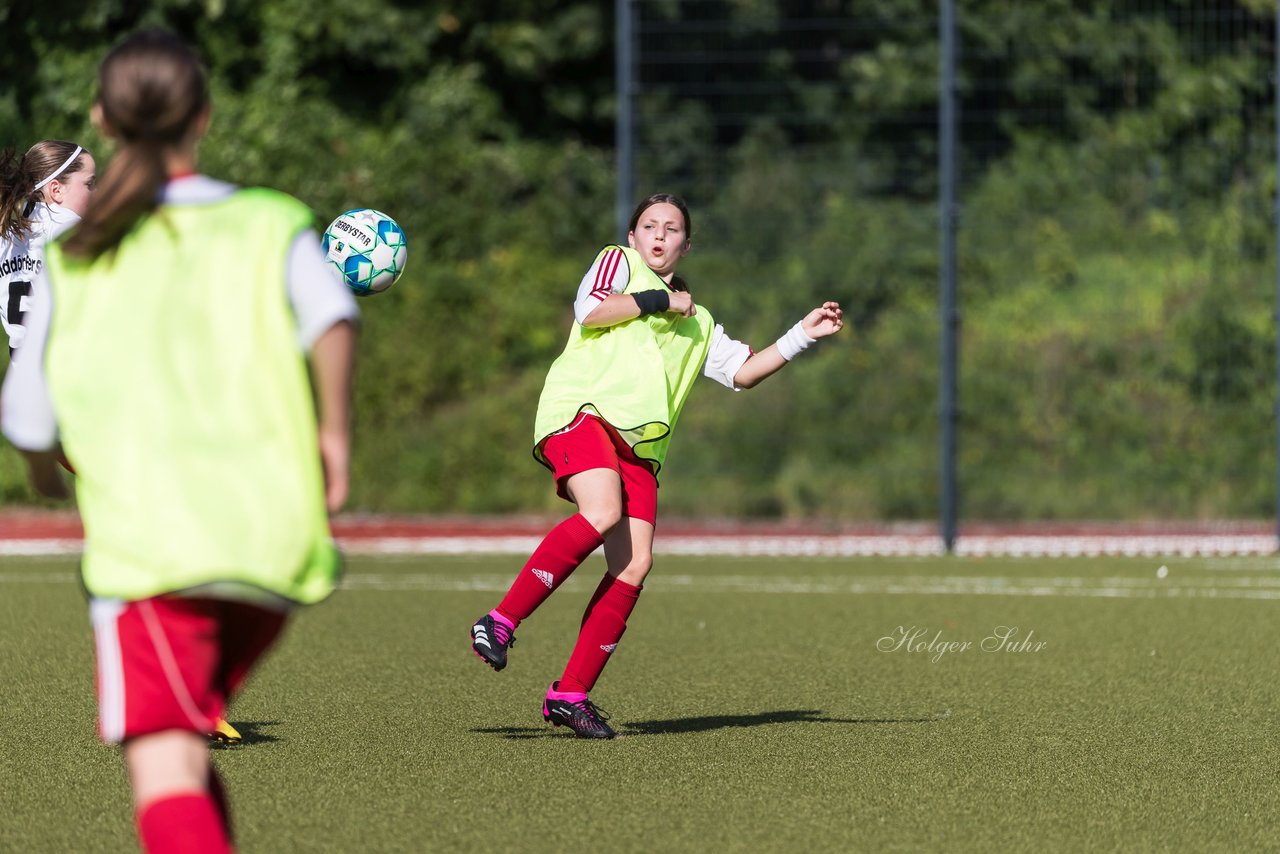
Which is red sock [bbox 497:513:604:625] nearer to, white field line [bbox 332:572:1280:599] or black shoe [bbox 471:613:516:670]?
black shoe [bbox 471:613:516:670]

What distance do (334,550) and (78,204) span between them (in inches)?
134

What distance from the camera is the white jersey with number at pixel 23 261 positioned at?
21.5 feet

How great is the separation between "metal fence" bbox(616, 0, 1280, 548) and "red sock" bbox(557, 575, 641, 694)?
8.99 metres

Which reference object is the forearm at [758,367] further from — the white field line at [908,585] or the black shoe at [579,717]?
the white field line at [908,585]

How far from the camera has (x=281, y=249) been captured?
3422mm

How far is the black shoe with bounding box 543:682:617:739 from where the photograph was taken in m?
6.64

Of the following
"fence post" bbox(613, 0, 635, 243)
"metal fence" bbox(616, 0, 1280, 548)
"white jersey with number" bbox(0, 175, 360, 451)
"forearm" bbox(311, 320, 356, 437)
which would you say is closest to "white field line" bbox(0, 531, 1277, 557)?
"metal fence" bbox(616, 0, 1280, 548)

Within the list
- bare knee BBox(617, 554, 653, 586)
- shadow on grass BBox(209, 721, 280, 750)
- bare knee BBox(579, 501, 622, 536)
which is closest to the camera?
shadow on grass BBox(209, 721, 280, 750)

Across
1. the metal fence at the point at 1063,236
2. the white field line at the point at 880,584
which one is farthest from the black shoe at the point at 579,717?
the metal fence at the point at 1063,236

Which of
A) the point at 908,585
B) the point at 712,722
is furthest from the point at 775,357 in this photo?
the point at 908,585

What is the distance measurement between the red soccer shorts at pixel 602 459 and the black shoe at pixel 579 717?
0.64 m

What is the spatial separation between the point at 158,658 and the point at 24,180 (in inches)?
137

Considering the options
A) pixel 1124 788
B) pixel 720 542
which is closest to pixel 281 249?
pixel 1124 788

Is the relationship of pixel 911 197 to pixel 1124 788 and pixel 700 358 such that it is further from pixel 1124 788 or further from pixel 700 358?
pixel 1124 788
